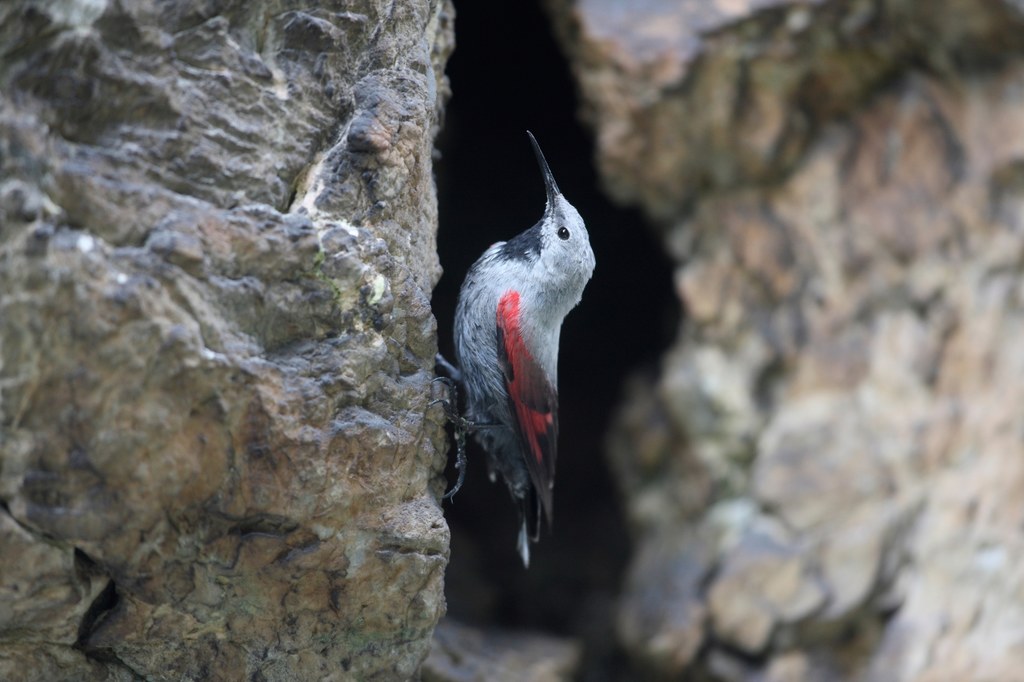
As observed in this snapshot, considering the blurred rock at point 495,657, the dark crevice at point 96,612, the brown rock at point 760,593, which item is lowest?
the blurred rock at point 495,657

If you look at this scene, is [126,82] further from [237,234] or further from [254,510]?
[254,510]

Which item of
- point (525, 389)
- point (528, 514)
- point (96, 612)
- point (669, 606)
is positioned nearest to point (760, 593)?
point (669, 606)

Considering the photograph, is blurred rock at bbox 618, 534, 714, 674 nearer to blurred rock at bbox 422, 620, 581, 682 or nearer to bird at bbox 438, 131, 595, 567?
blurred rock at bbox 422, 620, 581, 682

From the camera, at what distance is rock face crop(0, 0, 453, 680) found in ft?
5.63

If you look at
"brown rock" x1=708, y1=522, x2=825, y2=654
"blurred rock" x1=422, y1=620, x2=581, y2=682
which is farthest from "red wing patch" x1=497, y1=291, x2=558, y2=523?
"brown rock" x1=708, y1=522, x2=825, y2=654

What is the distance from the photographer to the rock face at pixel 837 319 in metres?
3.48

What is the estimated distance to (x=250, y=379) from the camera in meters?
1.89

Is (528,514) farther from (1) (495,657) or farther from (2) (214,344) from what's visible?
(2) (214,344)

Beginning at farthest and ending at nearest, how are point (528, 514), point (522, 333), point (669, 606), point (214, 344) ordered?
point (669, 606), point (528, 514), point (522, 333), point (214, 344)

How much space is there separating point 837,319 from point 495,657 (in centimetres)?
189

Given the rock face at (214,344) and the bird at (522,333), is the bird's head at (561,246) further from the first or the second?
the rock face at (214,344)

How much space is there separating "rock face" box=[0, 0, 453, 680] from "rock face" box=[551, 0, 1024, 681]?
1.72 m

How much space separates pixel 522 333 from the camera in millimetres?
2764

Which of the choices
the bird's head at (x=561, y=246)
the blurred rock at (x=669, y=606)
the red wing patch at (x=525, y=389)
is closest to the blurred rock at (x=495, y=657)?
the blurred rock at (x=669, y=606)
